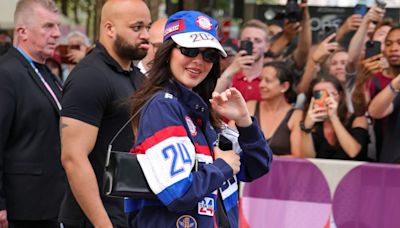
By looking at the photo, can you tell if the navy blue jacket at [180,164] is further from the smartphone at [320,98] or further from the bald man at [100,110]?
the smartphone at [320,98]

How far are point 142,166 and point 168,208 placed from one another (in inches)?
8.0

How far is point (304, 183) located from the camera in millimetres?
5742

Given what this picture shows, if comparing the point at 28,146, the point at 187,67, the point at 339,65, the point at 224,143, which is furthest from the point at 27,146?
the point at 339,65

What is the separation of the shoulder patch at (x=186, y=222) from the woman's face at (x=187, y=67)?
1.78ft

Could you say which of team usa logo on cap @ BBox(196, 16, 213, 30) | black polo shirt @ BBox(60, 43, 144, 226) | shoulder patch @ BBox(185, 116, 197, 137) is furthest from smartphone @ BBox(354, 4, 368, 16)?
shoulder patch @ BBox(185, 116, 197, 137)

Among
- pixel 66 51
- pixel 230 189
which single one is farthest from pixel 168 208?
pixel 66 51

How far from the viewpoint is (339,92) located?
672 centimetres

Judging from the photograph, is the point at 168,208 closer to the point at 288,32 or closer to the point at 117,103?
the point at 117,103

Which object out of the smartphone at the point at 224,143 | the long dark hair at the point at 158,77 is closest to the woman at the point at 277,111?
the smartphone at the point at 224,143

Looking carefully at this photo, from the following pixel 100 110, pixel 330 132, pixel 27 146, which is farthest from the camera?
pixel 330 132

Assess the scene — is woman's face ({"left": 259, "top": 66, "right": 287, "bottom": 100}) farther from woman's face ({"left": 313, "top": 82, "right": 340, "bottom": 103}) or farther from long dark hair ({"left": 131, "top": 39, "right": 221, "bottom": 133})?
long dark hair ({"left": 131, "top": 39, "right": 221, "bottom": 133})

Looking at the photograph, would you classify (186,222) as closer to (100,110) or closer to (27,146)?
(100,110)

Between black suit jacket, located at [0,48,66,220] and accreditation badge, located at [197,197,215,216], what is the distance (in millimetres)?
2048

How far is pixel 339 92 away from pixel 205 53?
3678 millimetres
